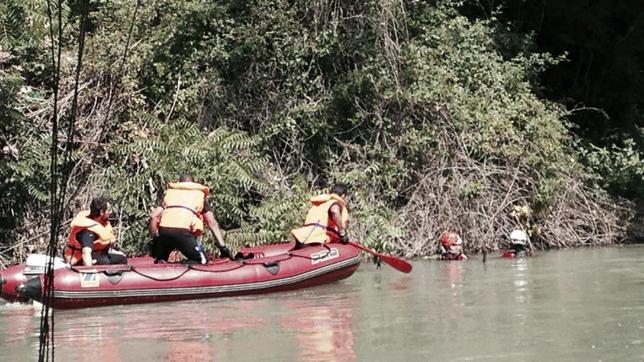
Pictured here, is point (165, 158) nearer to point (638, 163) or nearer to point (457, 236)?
point (457, 236)

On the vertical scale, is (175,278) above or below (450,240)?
below

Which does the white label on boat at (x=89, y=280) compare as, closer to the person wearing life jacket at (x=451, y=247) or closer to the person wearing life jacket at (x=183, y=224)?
the person wearing life jacket at (x=183, y=224)

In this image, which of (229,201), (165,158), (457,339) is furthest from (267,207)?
(457,339)

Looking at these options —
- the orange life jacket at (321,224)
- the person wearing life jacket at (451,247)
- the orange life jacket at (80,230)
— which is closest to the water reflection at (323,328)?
the orange life jacket at (321,224)

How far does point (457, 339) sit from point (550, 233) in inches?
337

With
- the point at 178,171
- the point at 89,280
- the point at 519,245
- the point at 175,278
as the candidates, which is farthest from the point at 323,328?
the point at 519,245

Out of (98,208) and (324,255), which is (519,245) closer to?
(324,255)

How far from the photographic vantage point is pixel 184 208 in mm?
11742

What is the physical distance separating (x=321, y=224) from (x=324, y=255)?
0.66m

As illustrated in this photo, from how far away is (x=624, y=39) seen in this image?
67.0 ft

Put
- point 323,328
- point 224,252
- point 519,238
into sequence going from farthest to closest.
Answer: point 519,238, point 224,252, point 323,328

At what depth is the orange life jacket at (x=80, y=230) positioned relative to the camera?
11.1m

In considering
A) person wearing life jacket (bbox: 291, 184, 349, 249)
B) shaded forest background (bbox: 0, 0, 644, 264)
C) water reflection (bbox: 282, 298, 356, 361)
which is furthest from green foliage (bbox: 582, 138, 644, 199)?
water reflection (bbox: 282, 298, 356, 361)

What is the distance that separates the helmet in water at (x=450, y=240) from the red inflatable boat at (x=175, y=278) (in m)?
2.77
